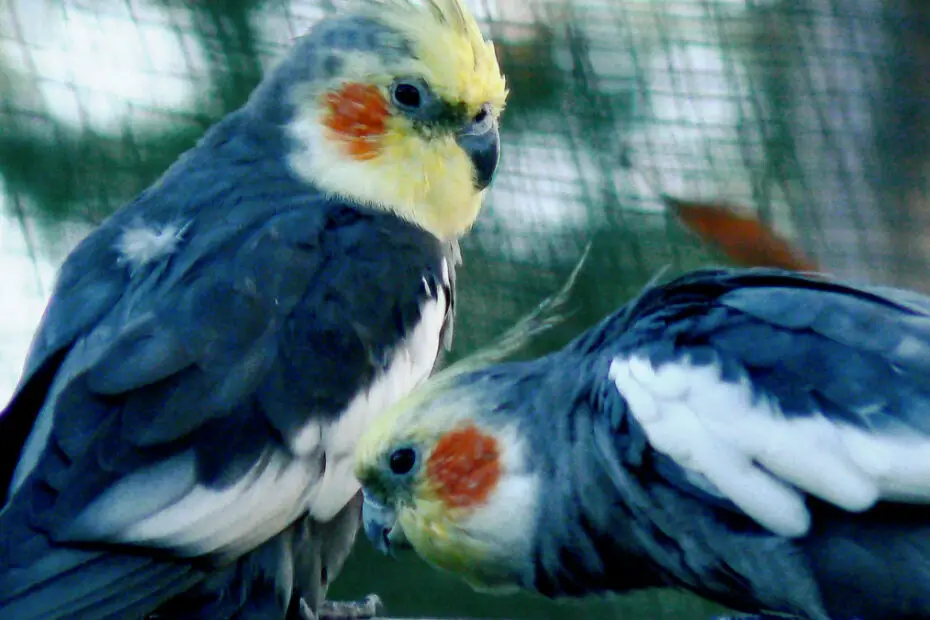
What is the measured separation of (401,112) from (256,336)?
0.46m

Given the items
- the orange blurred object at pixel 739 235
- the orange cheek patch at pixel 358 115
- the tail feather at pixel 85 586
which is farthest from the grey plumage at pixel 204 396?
the orange blurred object at pixel 739 235

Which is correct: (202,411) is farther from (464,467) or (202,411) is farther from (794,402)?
(794,402)

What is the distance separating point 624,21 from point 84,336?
1.35 m

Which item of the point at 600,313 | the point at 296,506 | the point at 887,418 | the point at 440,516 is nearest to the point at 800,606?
the point at 887,418

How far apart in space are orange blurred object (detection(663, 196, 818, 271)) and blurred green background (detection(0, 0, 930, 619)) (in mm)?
30

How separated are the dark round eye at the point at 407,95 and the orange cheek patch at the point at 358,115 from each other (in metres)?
0.02

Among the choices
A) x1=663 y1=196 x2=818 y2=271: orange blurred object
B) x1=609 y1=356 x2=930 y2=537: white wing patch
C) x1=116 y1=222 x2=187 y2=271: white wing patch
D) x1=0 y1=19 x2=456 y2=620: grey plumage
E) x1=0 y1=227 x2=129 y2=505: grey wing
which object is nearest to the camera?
x1=609 y1=356 x2=930 y2=537: white wing patch

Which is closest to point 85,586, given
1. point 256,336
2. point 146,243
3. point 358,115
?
point 256,336

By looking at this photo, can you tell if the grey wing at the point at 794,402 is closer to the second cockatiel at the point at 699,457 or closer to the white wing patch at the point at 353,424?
the second cockatiel at the point at 699,457

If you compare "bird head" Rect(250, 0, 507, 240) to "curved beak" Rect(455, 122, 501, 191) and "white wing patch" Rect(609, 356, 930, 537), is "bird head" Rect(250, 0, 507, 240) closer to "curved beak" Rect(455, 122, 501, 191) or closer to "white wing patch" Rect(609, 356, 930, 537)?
"curved beak" Rect(455, 122, 501, 191)

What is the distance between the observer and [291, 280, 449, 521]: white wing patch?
140 centimetres

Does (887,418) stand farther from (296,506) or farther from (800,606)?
(296,506)

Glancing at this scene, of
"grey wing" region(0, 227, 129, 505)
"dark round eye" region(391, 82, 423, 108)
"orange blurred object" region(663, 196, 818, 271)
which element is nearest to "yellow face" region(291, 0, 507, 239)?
"dark round eye" region(391, 82, 423, 108)

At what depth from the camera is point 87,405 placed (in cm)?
127
